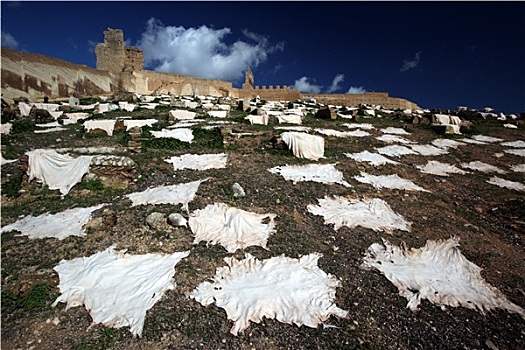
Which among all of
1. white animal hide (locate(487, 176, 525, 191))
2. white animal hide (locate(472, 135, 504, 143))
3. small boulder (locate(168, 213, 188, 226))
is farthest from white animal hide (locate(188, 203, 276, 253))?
white animal hide (locate(472, 135, 504, 143))

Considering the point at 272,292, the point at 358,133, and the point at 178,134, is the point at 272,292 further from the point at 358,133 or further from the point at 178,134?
the point at 358,133

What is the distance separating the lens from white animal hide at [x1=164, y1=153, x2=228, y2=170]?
834 centimetres

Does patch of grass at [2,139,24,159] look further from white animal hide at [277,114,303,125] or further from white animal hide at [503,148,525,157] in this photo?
white animal hide at [503,148,525,157]

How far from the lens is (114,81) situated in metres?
28.8

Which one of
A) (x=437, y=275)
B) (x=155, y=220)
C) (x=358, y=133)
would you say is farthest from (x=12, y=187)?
(x=358, y=133)

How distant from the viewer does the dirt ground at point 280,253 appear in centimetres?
333

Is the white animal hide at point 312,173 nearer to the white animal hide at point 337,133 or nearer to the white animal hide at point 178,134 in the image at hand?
the white animal hide at point 178,134

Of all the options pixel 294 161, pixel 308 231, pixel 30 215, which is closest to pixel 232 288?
pixel 308 231

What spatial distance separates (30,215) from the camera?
5855 mm

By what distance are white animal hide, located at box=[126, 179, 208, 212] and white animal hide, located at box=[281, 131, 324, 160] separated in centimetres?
397

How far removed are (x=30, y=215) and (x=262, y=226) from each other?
4957 mm

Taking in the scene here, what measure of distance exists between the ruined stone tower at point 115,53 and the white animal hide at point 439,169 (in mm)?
31917

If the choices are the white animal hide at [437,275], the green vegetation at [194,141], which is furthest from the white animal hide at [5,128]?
the white animal hide at [437,275]

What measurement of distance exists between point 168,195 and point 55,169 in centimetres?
335
